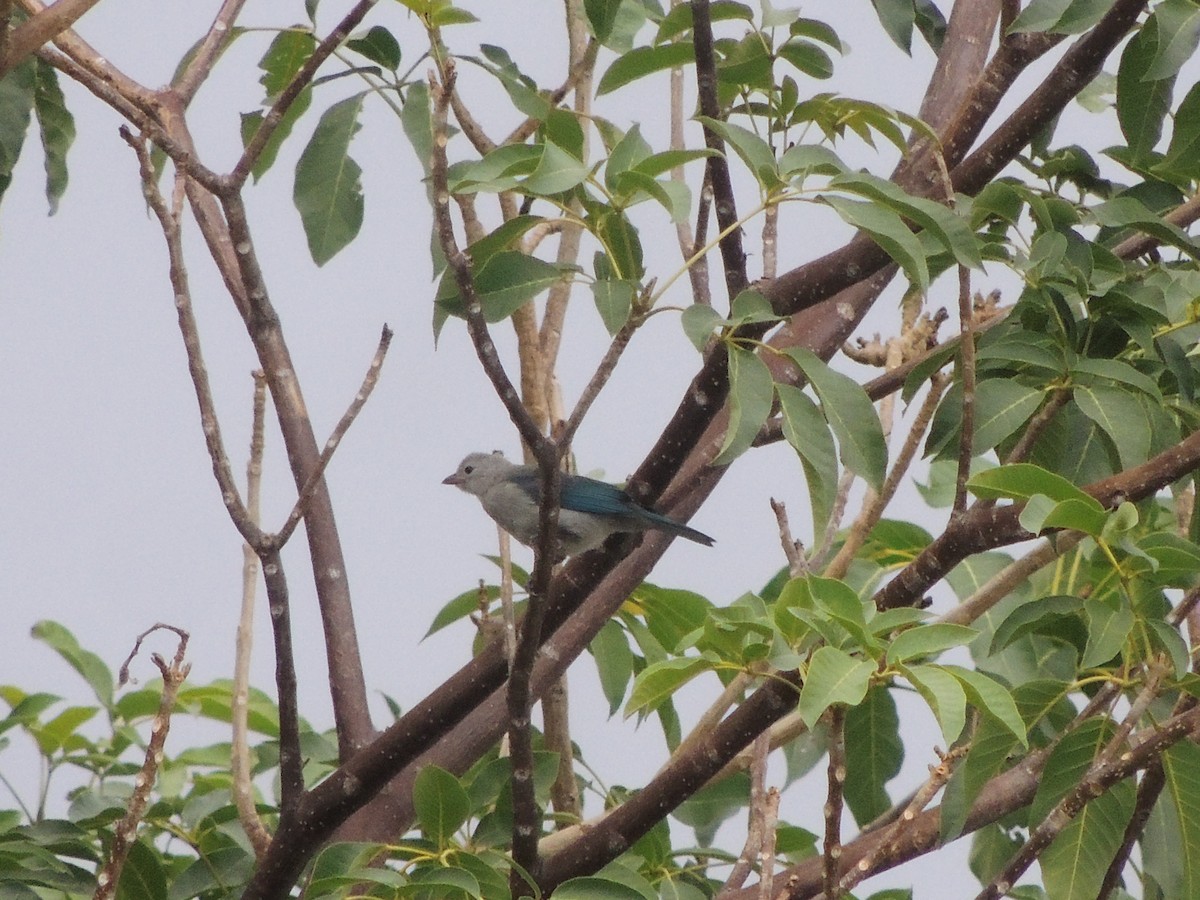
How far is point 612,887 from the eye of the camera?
267 cm

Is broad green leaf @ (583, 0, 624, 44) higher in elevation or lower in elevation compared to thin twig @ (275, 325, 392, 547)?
higher

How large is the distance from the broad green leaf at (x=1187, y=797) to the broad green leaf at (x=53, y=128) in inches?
124

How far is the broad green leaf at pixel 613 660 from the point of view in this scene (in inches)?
151

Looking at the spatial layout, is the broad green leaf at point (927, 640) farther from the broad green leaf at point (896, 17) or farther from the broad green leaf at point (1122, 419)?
the broad green leaf at point (896, 17)

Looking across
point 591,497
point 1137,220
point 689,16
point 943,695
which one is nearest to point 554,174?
point 689,16

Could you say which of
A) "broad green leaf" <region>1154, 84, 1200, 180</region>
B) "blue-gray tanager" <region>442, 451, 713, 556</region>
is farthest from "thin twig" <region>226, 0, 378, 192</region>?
"broad green leaf" <region>1154, 84, 1200, 180</region>

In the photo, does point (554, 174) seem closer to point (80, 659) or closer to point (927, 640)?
point (927, 640)

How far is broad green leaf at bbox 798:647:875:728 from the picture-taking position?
2.10m

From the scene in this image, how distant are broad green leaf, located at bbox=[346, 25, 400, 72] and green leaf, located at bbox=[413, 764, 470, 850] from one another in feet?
5.81

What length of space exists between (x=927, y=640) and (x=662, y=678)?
566 mm

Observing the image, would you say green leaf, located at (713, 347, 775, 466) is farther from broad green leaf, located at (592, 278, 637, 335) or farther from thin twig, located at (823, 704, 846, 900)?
thin twig, located at (823, 704, 846, 900)

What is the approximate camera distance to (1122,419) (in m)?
2.75

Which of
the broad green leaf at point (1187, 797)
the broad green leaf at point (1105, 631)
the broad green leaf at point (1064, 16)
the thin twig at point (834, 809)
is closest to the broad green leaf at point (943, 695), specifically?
the thin twig at point (834, 809)

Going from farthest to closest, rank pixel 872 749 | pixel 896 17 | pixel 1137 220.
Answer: pixel 872 749
pixel 896 17
pixel 1137 220
